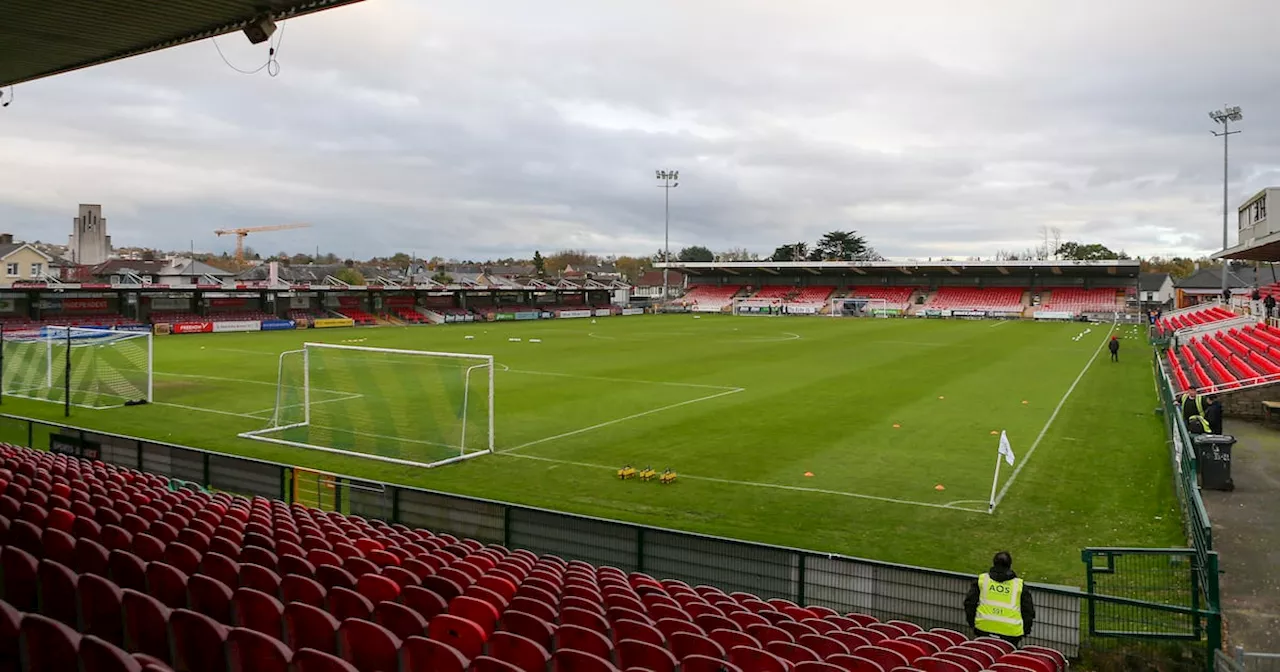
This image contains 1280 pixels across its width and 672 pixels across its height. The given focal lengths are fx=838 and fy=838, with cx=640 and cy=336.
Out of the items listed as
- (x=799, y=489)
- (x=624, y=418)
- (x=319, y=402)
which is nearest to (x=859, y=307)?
(x=624, y=418)

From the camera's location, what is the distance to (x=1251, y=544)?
11867 mm

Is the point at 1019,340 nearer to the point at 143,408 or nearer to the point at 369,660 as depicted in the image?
the point at 143,408

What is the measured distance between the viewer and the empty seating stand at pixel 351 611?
4609mm

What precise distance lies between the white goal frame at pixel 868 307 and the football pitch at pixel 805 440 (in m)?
44.8

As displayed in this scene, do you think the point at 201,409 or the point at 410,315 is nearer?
the point at 201,409

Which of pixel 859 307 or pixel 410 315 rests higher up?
pixel 859 307

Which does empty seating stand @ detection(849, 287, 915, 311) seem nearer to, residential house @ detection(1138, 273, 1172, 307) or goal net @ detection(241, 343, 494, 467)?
residential house @ detection(1138, 273, 1172, 307)

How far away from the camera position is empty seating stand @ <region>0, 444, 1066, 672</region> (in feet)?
15.1

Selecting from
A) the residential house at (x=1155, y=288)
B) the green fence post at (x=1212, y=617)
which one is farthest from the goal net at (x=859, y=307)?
the green fence post at (x=1212, y=617)

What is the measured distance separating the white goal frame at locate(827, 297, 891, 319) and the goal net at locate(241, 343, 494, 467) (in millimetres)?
62090

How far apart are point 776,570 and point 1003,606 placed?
2.41m

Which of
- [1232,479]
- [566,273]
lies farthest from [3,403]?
[566,273]

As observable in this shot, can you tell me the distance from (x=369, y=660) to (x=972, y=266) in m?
93.7

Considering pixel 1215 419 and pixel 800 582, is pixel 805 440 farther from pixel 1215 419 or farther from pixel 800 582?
pixel 800 582
